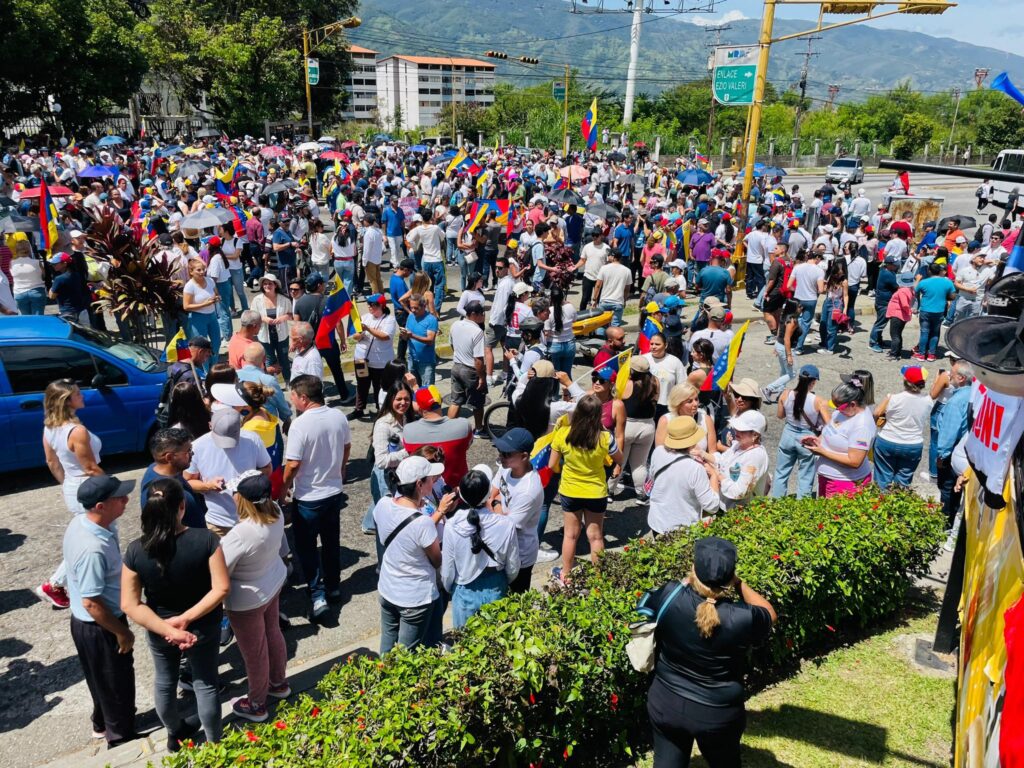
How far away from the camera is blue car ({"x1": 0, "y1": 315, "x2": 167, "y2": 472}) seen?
765 centimetres

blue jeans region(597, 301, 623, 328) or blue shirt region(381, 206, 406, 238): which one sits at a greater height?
blue shirt region(381, 206, 406, 238)

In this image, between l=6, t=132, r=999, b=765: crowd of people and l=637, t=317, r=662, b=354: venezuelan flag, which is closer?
l=6, t=132, r=999, b=765: crowd of people

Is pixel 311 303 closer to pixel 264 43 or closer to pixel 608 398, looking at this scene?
pixel 608 398

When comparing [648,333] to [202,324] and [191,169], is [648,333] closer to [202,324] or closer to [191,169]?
[202,324]

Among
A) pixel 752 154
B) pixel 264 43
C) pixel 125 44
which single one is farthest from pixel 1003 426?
pixel 264 43

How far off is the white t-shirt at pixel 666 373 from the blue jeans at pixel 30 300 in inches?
351

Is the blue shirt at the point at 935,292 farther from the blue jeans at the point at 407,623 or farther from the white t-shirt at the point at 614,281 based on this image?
the blue jeans at the point at 407,623

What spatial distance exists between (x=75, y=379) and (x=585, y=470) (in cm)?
542

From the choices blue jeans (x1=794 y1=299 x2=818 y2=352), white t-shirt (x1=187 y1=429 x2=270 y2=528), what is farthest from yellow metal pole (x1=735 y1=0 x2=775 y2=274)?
white t-shirt (x1=187 y1=429 x2=270 y2=528)

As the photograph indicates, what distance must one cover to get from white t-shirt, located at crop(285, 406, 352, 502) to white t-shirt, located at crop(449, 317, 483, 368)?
2.95m

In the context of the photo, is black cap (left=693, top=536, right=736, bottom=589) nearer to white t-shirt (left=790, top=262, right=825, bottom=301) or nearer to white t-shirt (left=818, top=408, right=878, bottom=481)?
white t-shirt (left=818, top=408, right=878, bottom=481)

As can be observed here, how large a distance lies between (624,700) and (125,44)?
44.9 metres

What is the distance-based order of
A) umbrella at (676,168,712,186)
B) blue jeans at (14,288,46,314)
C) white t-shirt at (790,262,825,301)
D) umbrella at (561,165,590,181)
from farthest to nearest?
umbrella at (676,168,712,186), umbrella at (561,165,590,181), white t-shirt at (790,262,825,301), blue jeans at (14,288,46,314)

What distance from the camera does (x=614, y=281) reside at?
1225 cm
